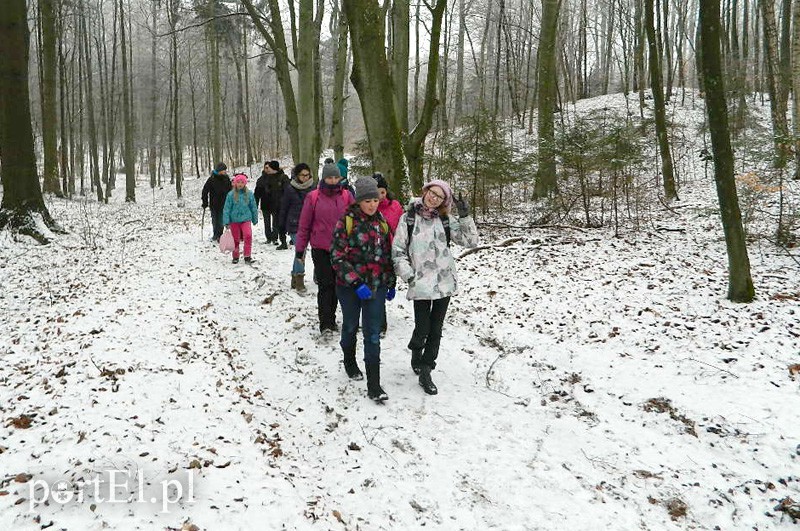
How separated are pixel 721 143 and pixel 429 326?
4.34 m

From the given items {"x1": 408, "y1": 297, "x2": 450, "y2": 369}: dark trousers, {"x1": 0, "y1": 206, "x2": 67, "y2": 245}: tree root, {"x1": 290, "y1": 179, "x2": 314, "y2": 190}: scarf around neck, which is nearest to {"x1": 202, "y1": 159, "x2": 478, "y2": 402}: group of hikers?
{"x1": 408, "y1": 297, "x2": 450, "y2": 369}: dark trousers

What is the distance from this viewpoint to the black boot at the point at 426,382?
499 centimetres

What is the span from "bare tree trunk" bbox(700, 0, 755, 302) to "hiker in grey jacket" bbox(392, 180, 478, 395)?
3.44 m

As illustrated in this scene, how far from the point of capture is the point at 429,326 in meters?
5.00

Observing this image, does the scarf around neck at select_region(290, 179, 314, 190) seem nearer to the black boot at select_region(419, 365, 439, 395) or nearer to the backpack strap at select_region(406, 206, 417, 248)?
the backpack strap at select_region(406, 206, 417, 248)

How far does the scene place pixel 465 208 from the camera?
4820 mm

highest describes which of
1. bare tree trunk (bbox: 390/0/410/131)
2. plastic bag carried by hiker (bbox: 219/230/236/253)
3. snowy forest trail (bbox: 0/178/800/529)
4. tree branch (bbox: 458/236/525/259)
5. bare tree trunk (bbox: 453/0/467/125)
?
bare tree trunk (bbox: 453/0/467/125)

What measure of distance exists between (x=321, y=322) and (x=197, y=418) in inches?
93.5

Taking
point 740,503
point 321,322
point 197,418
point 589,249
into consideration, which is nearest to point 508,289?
point 589,249

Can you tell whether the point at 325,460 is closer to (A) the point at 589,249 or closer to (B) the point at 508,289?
(B) the point at 508,289

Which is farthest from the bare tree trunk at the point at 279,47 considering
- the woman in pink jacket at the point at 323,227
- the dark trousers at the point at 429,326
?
the dark trousers at the point at 429,326

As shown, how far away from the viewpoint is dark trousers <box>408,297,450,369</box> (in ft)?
16.0

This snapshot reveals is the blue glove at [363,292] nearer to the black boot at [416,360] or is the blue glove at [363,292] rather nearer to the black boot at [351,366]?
the black boot at [351,366]

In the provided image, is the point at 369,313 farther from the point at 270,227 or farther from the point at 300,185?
the point at 270,227
